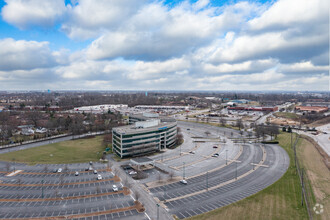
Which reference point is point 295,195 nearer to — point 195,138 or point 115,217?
point 115,217

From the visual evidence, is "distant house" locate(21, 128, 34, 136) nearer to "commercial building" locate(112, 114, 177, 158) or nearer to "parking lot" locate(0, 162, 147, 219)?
"parking lot" locate(0, 162, 147, 219)

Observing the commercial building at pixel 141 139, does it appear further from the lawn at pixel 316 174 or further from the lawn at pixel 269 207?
the lawn at pixel 316 174

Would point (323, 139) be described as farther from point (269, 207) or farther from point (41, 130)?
point (41, 130)

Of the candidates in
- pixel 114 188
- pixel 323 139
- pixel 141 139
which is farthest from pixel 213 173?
pixel 323 139

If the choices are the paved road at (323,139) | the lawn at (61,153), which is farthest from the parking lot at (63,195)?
the paved road at (323,139)

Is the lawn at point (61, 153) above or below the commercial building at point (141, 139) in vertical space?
below
